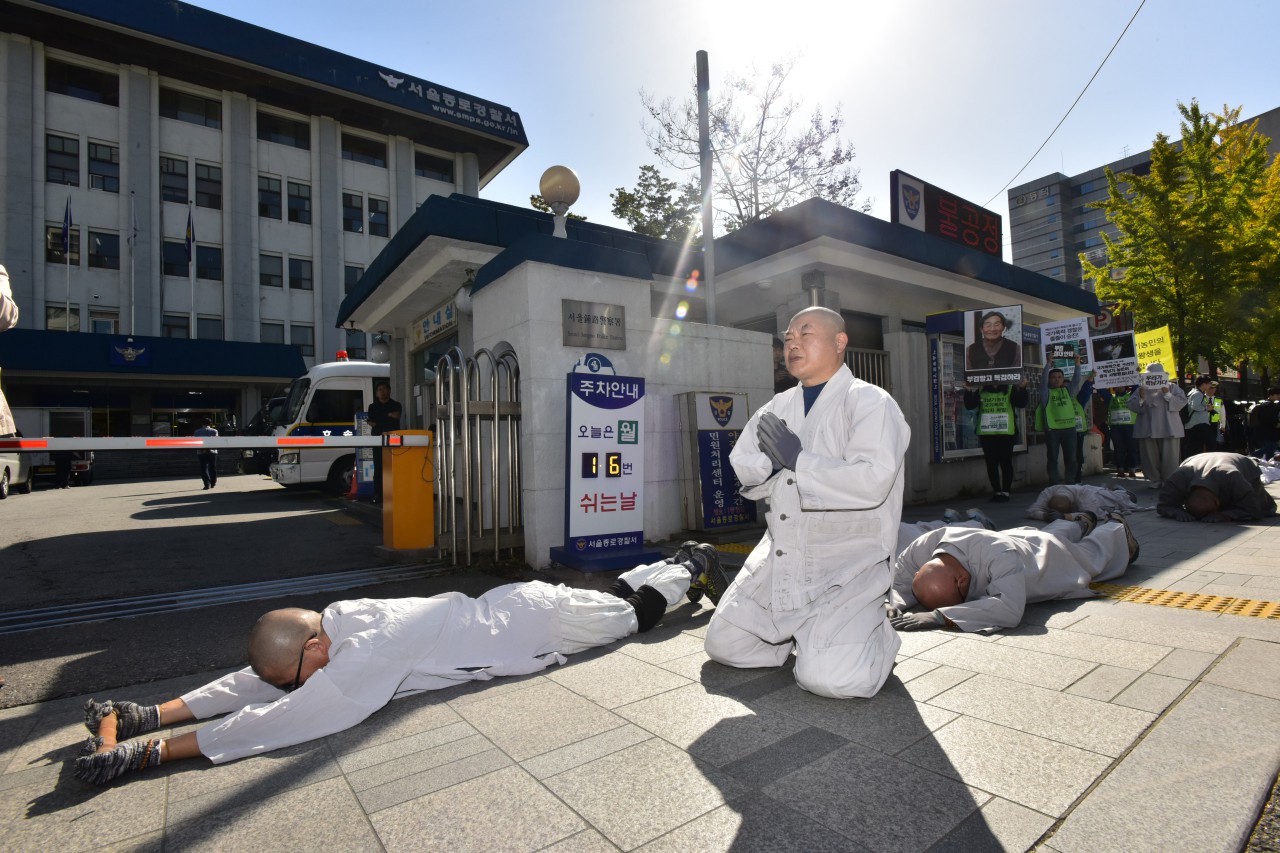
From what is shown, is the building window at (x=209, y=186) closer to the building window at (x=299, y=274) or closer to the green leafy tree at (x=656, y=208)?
the building window at (x=299, y=274)

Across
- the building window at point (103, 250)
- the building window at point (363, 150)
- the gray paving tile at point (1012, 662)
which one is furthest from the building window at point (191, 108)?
the gray paving tile at point (1012, 662)

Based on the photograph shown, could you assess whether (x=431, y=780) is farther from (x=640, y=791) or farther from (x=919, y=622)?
(x=919, y=622)

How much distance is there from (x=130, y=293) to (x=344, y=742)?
30270 mm

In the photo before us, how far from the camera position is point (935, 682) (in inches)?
116

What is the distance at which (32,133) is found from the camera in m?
24.1

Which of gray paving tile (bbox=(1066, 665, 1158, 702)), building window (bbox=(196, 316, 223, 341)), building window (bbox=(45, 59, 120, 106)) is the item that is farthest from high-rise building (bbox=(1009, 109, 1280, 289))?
gray paving tile (bbox=(1066, 665, 1158, 702))

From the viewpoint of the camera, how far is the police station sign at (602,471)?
5637mm

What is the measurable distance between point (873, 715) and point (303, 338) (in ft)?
101

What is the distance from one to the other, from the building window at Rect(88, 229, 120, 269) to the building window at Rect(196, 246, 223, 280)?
103 inches

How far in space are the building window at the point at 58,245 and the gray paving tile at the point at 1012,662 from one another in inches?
1253

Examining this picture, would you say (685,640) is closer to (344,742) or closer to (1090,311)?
(344,742)

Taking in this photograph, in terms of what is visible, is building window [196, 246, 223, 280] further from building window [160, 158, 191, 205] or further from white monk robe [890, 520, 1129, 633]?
white monk robe [890, 520, 1129, 633]

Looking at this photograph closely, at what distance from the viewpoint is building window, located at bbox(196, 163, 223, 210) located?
2697 centimetres

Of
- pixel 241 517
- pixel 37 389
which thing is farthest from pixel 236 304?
pixel 241 517
